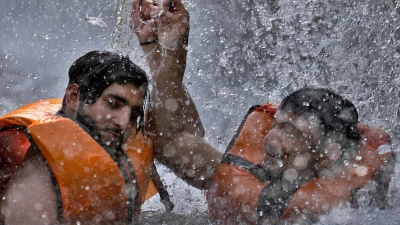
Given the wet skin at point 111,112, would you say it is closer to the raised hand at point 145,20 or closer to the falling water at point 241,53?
the raised hand at point 145,20

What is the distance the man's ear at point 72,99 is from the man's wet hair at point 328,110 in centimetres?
99

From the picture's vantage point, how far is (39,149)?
2.74 metres

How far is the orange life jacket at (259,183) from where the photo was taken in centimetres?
298

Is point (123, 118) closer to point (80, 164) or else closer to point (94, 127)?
point (94, 127)

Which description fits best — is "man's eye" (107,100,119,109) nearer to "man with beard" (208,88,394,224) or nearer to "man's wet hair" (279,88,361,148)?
"man with beard" (208,88,394,224)

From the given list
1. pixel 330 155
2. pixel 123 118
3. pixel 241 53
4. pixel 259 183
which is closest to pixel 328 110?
pixel 330 155

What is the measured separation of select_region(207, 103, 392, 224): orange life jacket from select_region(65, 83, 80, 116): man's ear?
779mm

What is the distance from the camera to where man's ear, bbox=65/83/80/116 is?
9.62ft

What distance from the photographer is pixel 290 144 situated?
118 inches

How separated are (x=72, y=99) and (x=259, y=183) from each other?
97cm

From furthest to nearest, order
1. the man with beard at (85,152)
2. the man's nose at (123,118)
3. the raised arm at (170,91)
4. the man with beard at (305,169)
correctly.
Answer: the raised arm at (170,91), the man with beard at (305,169), the man's nose at (123,118), the man with beard at (85,152)

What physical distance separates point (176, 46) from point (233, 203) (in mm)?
860

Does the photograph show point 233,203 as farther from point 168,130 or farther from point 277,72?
point 277,72

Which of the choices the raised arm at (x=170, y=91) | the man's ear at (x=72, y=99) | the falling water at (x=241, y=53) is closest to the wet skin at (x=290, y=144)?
the raised arm at (x=170, y=91)
